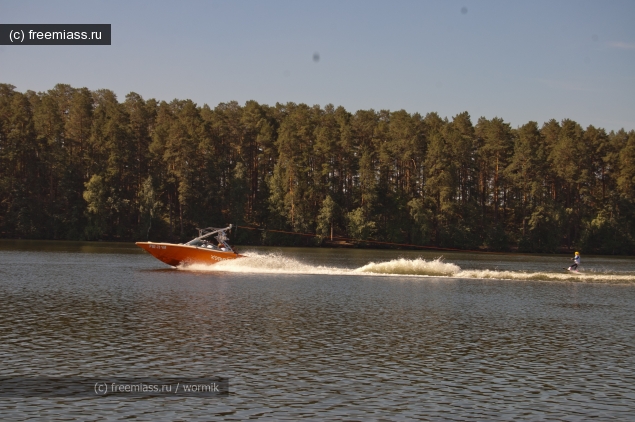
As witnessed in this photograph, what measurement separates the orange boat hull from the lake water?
10.3 meters

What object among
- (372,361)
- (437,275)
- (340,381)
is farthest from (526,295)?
(340,381)

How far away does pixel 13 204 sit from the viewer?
358ft

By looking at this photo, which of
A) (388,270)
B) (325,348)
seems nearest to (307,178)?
(388,270)

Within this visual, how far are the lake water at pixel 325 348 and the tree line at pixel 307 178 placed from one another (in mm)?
71950

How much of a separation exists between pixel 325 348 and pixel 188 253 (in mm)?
32857

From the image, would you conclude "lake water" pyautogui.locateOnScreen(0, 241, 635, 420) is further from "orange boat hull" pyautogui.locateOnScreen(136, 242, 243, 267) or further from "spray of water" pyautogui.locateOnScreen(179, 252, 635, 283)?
"orange boat hull" pyautogui.locateOnScreen(136, 242, 243, 267)

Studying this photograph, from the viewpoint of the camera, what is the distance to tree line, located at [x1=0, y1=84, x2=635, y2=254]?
11219 centimetres

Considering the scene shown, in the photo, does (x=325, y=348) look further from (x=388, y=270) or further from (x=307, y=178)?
(x=307, y=178)

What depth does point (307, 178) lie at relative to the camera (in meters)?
121

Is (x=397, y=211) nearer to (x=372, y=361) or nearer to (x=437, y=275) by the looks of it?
(x=437, y=275)

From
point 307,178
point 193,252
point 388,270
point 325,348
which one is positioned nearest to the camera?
point 325,348

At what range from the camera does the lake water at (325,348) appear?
15.3 metres

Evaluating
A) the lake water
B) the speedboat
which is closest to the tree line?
the speedboat

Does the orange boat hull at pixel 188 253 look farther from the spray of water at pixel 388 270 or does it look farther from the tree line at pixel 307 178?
the tree line at pixel 307 178
